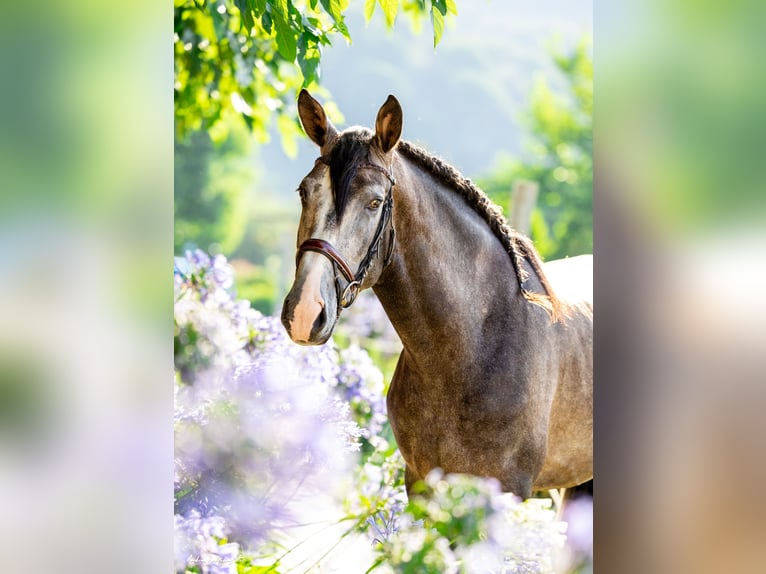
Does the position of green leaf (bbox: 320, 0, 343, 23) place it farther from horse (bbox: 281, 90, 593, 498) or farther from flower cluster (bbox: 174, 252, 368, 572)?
flower cluster (bbox: 174, 252, 368, 572)

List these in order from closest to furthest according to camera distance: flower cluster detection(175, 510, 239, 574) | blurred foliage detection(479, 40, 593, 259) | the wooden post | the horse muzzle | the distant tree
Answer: the horse muzzle → flower cluster detection(175, 510, 239, 574) → the distant tree → the wooden post → blurred foliage detection(479, 40, 593, 259)

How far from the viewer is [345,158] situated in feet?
5.43

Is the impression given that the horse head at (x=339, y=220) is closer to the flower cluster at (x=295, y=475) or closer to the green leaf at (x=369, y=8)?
the green leaf at (x=369, y=8)

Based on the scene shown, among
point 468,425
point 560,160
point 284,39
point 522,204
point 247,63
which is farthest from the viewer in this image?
point 560,160

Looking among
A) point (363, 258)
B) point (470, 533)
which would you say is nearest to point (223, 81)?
point (363, 258)

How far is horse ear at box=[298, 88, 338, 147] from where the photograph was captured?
5.61 ft

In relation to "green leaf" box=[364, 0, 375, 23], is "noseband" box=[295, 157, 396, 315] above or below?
below

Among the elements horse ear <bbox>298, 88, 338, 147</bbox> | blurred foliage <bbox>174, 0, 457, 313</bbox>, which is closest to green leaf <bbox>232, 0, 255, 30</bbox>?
blurred foliage <bbox>174, 0, 457, 313</bbox>

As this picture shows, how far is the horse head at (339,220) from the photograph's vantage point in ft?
5.15

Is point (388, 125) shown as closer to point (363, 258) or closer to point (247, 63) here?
point (363, 258)

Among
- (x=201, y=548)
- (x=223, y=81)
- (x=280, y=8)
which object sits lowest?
(x=201, y=548)

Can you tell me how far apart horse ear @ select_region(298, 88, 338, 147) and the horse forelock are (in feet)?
0.15

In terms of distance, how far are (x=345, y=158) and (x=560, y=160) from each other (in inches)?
177
